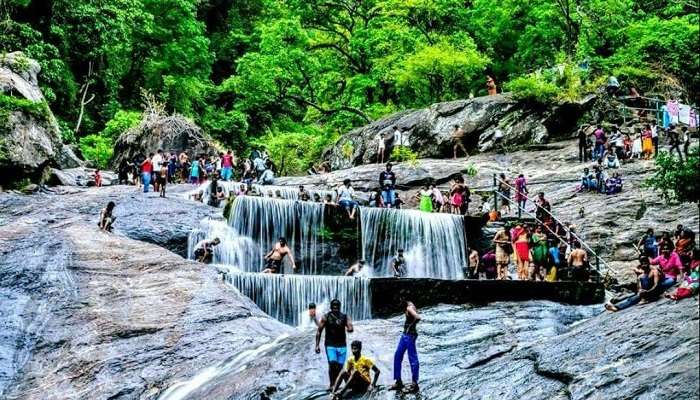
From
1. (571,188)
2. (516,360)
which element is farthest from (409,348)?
(571,188)

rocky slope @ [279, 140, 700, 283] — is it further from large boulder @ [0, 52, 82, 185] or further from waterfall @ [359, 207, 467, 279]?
large boulder @ [0, 52, 82, 185]

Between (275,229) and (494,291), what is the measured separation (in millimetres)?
8772

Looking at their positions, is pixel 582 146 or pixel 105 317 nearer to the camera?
pixel 105 317

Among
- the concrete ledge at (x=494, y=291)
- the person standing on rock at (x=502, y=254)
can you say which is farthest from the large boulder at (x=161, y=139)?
the concrete ledge at (x=494, y=291)

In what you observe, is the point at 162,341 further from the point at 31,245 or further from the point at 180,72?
the point at 180,72

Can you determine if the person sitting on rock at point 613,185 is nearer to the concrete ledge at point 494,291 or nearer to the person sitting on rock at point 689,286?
the concrete ledge at point 494,291

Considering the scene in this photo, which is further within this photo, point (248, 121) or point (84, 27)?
point (248, 121)

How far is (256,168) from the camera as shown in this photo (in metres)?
32.2

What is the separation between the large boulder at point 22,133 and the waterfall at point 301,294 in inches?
492

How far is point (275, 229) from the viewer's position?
25.3 meters

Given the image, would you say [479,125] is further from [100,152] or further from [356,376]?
[356,376]

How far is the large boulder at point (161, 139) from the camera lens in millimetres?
Answer: 36125

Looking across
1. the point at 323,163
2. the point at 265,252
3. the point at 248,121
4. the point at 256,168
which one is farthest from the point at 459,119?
the point at 248,121

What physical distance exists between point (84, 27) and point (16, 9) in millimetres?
3396
